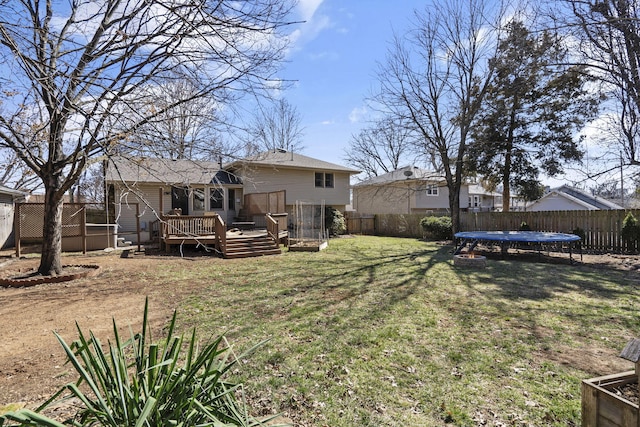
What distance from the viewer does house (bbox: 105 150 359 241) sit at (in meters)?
16.1

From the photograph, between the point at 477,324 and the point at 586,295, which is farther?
the point at 586,295

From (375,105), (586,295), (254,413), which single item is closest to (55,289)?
(254,413)

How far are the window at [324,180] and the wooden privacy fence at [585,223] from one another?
10.3 m

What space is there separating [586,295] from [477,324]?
3.40 metres

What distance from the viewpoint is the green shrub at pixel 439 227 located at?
18625 mm

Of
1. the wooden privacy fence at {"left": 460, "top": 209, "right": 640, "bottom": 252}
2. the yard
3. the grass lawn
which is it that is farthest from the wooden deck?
the wooden privacy fence at {"left": 460, "top": 209, "right": 640, "bottom": 252}

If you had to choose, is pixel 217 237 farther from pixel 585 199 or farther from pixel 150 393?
pixel 585 199

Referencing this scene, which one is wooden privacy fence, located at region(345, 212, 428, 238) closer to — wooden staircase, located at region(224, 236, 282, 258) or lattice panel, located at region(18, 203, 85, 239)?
wooden staircase, located at region(224, 236, 282, 258)

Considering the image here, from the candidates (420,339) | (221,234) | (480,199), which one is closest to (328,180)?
(221,234)

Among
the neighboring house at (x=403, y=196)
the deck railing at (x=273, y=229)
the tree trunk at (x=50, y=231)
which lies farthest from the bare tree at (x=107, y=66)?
the neighboring house at (x=403, y=196)

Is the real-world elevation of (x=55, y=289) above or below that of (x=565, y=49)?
below

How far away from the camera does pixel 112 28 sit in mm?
7023

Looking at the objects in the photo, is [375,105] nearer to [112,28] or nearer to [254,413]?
[112,28]

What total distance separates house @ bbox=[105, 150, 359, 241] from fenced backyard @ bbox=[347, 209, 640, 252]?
468 cm
